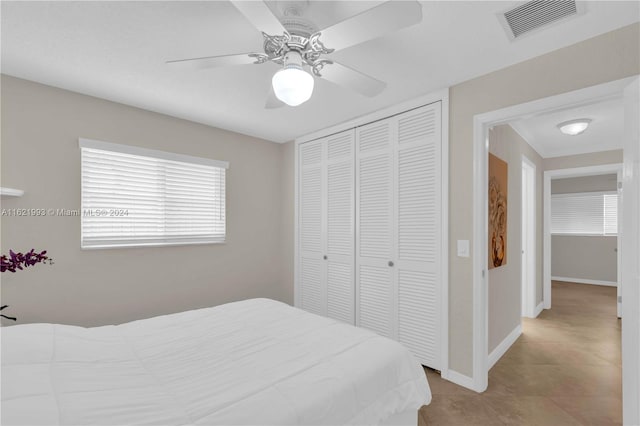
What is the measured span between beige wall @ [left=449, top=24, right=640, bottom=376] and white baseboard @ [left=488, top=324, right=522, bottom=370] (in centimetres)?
63

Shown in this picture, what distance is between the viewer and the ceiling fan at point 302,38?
3.91 feet

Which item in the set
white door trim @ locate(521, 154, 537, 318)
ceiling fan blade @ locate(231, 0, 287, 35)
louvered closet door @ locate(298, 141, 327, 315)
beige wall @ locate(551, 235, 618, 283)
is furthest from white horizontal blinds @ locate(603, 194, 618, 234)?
ceiling fan blade @ locate(231, 0, 287, 35)

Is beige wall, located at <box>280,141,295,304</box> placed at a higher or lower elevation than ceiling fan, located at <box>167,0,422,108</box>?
lower

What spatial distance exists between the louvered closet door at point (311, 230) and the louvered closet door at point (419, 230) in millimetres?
1087

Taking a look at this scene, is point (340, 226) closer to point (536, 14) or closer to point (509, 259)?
point (509, 259)

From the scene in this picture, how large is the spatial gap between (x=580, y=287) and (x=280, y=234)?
639 centimetres

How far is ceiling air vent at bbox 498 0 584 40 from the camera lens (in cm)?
159

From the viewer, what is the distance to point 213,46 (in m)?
1.95

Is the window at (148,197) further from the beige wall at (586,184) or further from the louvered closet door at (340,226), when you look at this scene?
the beige wall at (586,184)

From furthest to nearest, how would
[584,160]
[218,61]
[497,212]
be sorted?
[584,160], [497,212], [218,61]

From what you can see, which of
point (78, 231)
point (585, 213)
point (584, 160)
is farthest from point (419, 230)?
point (585, 213)

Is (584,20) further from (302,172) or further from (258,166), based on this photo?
(258,166)

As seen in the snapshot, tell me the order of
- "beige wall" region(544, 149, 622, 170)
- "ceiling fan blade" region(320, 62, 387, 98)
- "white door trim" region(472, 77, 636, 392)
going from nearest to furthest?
"ceiling fan blade" region(320, 62, 387, 98) < "white door trim" region(472, 77, 636, 392) < "beige wall" region(544, 149, 622, 170)

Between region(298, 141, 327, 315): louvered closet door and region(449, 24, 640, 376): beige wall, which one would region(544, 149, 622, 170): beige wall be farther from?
region(298, 141, 327, 315): louvered closet door
